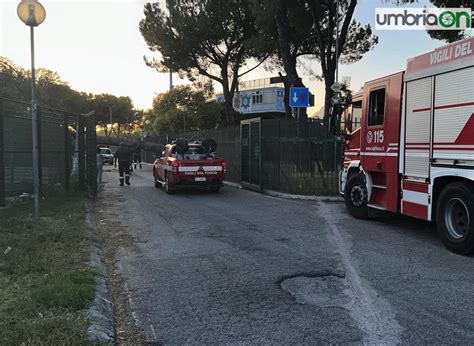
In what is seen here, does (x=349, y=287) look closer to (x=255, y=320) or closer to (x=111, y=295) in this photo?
(x=255, y=320)

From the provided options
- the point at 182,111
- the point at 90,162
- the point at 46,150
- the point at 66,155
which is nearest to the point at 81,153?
the point at 90,162

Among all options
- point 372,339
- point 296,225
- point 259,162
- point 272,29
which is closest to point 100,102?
point 272,29

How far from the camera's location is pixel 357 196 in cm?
1002

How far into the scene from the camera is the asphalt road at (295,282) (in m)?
4.16

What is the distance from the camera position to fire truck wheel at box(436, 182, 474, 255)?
6680mm

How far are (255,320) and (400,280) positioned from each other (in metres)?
2.15

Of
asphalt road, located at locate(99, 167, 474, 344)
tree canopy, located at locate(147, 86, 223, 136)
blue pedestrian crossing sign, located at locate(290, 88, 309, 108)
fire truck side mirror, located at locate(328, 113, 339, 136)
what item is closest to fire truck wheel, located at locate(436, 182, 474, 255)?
asphalt road, located at locate(99, 167, 474, 344)

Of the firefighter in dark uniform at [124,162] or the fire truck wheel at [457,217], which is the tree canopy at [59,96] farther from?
the fire truck wheel at [457,217]

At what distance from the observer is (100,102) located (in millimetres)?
76688

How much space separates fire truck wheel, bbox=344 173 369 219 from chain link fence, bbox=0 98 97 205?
7223 mm

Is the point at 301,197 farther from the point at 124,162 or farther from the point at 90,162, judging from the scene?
the point at 124,162

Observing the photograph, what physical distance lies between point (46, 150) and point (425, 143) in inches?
356

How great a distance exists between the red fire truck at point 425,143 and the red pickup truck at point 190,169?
240 inches

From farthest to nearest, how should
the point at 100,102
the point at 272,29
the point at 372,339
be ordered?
the point at 100,102, the point at 272,29, the point at 372,339
